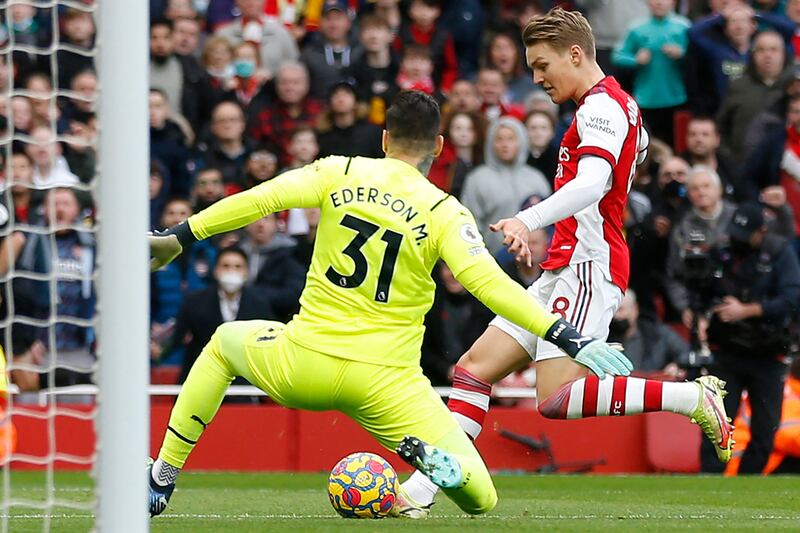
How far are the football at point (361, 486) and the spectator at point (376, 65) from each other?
7.86 metres

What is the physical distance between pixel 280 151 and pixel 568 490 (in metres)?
5.37

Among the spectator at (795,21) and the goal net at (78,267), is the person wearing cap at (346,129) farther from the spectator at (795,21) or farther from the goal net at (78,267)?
the spectator at (795,21)

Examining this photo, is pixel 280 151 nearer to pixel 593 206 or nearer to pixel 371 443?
pixel 371 443

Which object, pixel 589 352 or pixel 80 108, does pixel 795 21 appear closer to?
pixel 80 108

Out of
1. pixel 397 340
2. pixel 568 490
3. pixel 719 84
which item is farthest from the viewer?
pixel 719 84

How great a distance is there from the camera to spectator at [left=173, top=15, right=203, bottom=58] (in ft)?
49.3

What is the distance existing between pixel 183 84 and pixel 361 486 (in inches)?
333

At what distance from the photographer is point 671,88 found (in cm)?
1510

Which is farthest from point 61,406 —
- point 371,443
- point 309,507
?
point 309,507

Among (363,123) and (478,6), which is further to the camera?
(478,6)

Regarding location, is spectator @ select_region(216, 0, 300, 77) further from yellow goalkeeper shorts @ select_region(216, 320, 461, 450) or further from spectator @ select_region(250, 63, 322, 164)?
yellow goalkeeper shorts @ select_region(216, 320, 461, 450)

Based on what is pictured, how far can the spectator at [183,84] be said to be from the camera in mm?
14633

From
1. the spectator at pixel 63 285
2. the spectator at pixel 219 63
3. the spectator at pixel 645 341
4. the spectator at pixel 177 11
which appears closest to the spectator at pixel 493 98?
the spectator at pixel 219 63

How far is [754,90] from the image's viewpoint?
14453 mm
